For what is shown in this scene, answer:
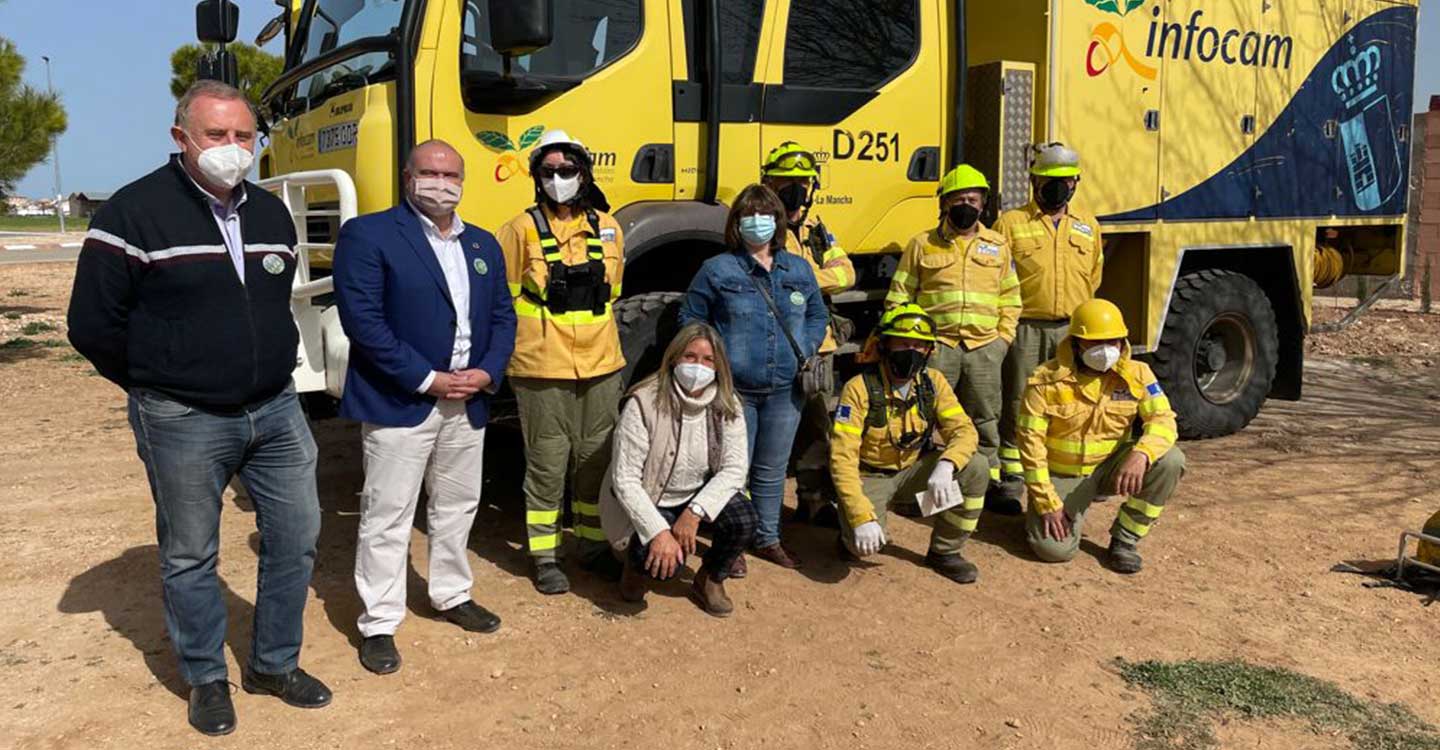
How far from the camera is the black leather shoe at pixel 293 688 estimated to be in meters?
3.45

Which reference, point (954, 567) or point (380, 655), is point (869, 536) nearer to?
point (954, 567)

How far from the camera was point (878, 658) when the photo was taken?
3.92 m

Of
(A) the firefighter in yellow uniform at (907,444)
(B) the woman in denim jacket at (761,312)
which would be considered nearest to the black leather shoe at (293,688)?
(B) the woman in denim jacket at (761,312)

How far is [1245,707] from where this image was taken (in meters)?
3.54

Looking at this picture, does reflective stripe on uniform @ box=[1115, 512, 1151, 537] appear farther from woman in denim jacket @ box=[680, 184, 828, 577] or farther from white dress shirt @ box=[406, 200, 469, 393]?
white dress shirt @ box=[406, 200, 469, 393]

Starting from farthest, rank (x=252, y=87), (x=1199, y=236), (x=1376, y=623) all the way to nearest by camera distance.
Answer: (x=252, y=87), (x=1199, y=236), (x=1376, y=623)

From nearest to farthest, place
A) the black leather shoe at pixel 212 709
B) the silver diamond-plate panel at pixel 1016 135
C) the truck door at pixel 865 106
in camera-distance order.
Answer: the black leather shoe at pixel 212 709 < the truck door at pixel 865 106 < the silver diamond-plate panel at pixel 1016 135

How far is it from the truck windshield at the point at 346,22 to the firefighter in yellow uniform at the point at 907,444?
8.03ft

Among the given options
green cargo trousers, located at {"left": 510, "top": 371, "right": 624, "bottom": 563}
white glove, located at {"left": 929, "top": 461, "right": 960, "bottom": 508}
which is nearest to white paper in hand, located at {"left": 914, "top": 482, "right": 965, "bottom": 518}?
white glove, located at {"left": 929, "top": 461, "right": 960, "bottom": 508}

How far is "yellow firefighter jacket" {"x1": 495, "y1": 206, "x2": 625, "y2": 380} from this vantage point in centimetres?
426

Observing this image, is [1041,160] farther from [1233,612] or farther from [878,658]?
[878,658]

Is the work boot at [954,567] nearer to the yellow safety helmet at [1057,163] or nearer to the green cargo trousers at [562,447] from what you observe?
the green cargo trousers at [562,447]

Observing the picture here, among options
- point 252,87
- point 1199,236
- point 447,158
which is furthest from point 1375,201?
point 252,87

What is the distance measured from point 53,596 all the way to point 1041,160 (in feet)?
15.5
